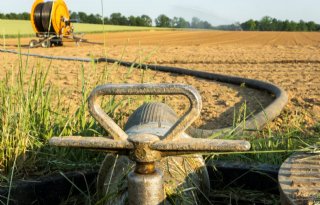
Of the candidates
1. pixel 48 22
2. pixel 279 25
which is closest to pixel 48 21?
pixel 48 22

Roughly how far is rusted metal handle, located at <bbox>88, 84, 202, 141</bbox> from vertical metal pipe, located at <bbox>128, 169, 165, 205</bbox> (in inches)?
5.2

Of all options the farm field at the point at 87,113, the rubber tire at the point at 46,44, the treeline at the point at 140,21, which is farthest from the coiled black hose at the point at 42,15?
the treeline at the point at 140,21

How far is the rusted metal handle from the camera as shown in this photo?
3.98 feet

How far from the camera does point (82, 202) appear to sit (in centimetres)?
214

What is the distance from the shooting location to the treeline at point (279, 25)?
55.5 meters

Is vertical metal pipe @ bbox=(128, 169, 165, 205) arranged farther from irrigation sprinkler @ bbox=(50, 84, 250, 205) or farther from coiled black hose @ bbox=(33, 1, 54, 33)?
coiled black hose @ bbox=(33, 1, 54, 33)

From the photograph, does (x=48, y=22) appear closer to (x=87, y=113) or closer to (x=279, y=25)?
(x=87, y=113)

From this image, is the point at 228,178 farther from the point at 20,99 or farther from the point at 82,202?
the point at 20,99

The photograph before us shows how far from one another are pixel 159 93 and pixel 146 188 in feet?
0.97

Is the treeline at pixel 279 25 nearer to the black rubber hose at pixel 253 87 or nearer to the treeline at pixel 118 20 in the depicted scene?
the treeline at pixel 118 20

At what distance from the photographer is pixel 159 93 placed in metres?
1.26

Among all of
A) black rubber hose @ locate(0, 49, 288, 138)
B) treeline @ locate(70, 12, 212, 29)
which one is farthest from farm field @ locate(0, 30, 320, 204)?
treeline @ locate(70, 12, 212, 29)

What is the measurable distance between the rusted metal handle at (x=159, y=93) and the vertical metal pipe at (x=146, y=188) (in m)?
0.13

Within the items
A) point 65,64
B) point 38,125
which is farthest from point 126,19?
point 38,125
